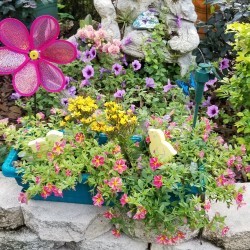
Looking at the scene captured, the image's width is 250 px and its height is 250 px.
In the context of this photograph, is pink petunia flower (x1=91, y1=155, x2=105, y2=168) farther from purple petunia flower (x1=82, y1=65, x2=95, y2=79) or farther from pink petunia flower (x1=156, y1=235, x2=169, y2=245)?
purple petunia flower (x1=82, y1=65, x2=95, y2=79)

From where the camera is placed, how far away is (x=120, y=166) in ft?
7.06

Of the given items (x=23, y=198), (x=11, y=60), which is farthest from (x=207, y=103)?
(x=23, y=198)

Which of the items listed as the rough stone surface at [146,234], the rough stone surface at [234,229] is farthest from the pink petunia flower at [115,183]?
the rough stone surface at [234,229]

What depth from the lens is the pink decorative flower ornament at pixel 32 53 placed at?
8.14 ft

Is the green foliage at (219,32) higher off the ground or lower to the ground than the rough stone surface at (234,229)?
higher

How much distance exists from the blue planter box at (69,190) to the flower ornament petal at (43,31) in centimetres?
53

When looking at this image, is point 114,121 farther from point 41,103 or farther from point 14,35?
point 41,103

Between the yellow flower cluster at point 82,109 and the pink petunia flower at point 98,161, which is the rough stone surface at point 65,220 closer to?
the pink petunia flower at point 98,161

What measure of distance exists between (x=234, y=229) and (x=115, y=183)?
59 cm

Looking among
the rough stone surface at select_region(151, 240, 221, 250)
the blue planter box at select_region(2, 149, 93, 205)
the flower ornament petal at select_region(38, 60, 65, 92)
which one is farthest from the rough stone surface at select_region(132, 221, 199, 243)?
the flower ornament petal at select_region(38, 60, 65, 92)

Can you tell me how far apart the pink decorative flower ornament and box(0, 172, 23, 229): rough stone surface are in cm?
46

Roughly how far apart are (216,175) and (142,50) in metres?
1.20

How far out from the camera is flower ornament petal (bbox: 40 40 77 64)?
99.3 inches

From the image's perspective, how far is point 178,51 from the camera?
3240 mm
